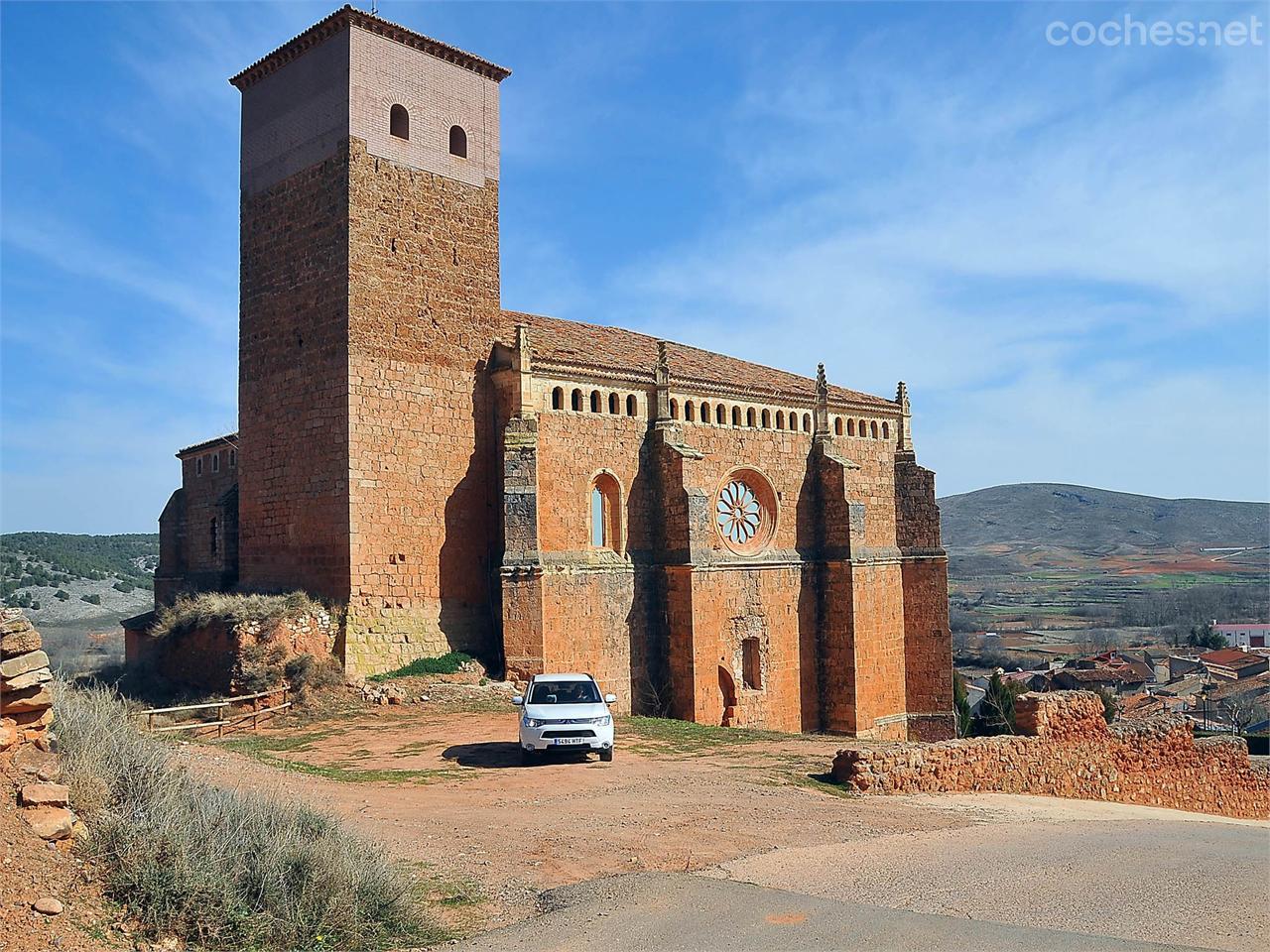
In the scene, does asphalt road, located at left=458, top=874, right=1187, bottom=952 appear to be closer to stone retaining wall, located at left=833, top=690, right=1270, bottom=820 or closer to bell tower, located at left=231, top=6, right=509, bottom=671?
stone retaining wall, located at left=833, top=690, right=1270, bottom=820

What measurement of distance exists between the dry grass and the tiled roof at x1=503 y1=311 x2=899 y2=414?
704cm

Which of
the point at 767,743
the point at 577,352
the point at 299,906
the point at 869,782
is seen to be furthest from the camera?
the point at 577,352

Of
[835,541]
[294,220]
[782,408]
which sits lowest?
[835,541]

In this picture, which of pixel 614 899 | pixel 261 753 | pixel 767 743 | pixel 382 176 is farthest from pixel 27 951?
pixel 382 176

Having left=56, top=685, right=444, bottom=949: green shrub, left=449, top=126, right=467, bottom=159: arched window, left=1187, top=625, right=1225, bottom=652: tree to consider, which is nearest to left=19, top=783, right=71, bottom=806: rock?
left=56, top=685, right=444, bottom=949: green shrub

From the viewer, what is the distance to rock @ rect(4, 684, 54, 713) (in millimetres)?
7699

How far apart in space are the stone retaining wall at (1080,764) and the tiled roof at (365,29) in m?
16.9

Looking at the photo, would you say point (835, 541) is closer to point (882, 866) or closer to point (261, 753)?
point (261, 753)

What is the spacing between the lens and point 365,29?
2095 centimetres

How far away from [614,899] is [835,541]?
67.6 feet

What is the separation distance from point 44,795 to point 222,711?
38.7 feet

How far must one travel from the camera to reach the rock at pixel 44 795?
7.07 meters

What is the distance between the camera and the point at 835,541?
91.3ft

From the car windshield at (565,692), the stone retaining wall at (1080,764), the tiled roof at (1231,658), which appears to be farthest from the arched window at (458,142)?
the tiled roof at (1231,658)
